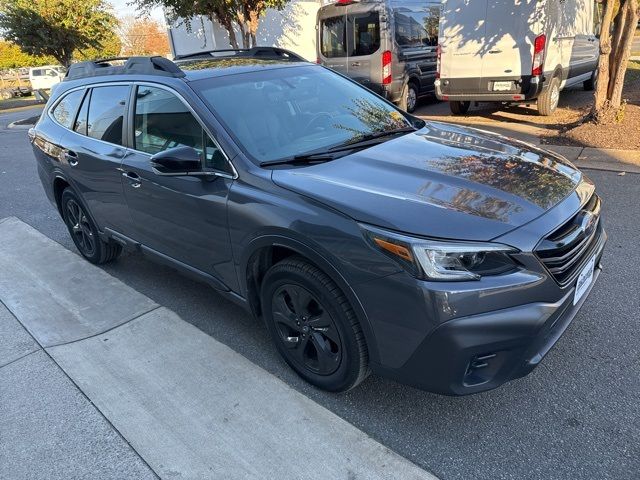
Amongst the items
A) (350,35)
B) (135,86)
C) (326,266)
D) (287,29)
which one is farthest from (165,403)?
(287,29)

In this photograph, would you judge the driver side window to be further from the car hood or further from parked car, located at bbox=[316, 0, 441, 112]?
parked car, located at bbox=[316, 0, 441, 112]

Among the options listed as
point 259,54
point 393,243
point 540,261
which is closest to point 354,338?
point 393,243

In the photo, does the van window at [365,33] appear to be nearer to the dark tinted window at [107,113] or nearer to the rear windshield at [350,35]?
the rear windshield at [350,35]

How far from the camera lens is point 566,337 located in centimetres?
299

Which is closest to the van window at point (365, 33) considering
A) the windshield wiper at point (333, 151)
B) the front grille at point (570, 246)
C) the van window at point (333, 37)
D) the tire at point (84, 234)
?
the van window at point (333, 37)

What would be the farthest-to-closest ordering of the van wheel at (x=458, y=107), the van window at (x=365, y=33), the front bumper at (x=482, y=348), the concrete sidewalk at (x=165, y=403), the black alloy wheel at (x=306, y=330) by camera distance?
the van window at (x=365, y=33), the van wheel at (x=458, y=107), the black alloy wheel at (x=306, y=330), the concrete sidewalk at (x=165, y=403), the front bumper at (x=482, y=348)

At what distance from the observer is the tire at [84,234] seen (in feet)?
14.6

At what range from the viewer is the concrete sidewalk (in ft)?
7.58

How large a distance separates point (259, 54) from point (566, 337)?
315cm

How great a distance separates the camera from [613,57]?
748 centimetres

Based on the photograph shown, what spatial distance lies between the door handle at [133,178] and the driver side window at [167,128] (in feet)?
0.62

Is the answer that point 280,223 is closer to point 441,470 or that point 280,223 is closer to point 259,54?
point 441,470

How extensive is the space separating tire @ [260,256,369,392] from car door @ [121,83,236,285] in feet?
1.35

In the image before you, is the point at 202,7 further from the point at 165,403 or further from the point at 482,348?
the point at 482,348
